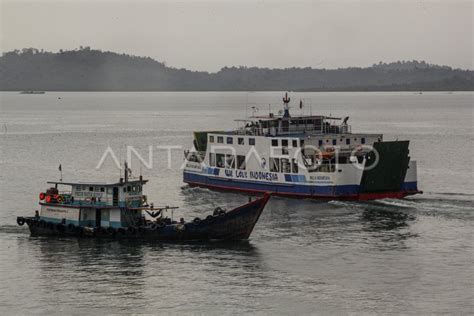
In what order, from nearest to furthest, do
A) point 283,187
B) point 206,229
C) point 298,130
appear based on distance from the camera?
point 206,229, point 283,187, point 298,130

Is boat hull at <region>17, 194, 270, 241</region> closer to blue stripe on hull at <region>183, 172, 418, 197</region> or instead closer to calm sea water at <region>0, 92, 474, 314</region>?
calm sea water at <region>0, 92, 474, 314</region>

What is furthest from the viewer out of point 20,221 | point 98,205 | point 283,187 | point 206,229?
point 283,187

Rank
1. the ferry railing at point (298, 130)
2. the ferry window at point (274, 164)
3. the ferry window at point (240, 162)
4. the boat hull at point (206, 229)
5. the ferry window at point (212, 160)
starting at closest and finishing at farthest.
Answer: the boat hull at point (206, 229) → the ferry window at point (274, 164) → the ferry window at point (240, 162) → the ferry railing at point (298, 130) → the ferry window at point (212, 160)

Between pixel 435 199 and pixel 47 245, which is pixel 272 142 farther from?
pixel 47 245

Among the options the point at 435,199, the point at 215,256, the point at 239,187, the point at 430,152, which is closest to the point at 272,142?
the point at 239,187

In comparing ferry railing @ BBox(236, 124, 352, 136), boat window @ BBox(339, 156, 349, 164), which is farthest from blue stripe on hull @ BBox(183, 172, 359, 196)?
ferry railing @ BBox(236, 124, 352, 136)

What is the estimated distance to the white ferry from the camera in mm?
69938

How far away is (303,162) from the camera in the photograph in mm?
72375

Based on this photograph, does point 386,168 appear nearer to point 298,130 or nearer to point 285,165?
Result: point 285,165

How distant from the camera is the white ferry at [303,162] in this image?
6994 cm

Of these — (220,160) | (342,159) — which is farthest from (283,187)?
(220,160)

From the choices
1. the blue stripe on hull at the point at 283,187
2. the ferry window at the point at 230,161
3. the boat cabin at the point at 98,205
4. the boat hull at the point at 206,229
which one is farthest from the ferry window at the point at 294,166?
the boat cabin at the point at 98,205

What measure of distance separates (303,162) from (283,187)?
265 centimetres

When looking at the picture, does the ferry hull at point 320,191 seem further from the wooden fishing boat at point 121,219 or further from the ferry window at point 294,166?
the wooden fishing boat at point 121,219
